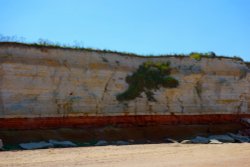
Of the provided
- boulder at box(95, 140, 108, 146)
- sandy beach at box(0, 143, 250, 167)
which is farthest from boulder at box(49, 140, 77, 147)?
sandy beach at box(0, 143, 250, 167)

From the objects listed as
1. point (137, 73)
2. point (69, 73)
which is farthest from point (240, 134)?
point (69, 73)

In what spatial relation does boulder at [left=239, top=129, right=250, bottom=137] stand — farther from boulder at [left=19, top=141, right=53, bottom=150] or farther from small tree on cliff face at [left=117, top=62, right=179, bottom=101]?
boulder at [left=19, top=141, right=53, bottom=150]

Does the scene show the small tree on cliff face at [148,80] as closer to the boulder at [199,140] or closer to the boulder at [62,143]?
the boulder at [199,140]

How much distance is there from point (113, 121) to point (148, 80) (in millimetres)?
3541

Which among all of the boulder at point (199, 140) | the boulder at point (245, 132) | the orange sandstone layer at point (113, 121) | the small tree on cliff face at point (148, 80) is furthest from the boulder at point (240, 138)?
the small tree on cliff face at point (148, 80)

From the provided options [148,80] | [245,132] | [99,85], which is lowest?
[245,132]

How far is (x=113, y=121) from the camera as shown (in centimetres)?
2217

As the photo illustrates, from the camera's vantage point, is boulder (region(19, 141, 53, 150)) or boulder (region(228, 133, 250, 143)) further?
boulder (region(228, 133, 250, 143))

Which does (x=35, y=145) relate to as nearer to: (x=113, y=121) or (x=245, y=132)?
(x=113, y=121)

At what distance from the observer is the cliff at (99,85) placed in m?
20.1

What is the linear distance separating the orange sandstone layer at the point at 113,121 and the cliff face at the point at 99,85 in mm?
236

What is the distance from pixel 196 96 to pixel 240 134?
3.34 meters

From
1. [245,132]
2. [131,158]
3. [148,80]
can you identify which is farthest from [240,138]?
[131,158]

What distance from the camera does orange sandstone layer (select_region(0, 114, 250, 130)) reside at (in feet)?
63.8
